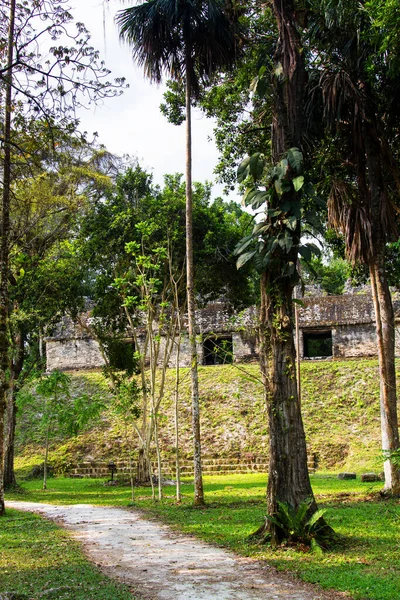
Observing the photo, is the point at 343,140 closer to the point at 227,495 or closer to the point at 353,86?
the point at 353,86

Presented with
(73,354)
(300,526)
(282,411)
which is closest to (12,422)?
(73,354)

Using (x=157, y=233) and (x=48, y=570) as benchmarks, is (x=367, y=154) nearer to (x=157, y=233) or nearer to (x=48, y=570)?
(x=157, y=233)

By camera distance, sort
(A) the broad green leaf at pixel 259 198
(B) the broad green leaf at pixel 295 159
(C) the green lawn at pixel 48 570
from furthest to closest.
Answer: (A) the broad green leaf at pixel 259 198 < (B) the broad green leaf at pixel 295 159 < (C) the green lawn at pixel 48 570

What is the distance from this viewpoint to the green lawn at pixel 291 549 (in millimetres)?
4785

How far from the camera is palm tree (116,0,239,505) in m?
10.0

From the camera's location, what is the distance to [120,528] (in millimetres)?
7734

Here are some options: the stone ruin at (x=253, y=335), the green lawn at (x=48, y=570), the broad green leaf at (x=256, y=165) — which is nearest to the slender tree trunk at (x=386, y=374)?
the broad green leaf at (x=256, y=165)

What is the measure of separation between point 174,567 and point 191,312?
529 cm

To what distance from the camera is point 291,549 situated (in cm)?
580

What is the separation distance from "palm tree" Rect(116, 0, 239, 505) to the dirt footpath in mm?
2726

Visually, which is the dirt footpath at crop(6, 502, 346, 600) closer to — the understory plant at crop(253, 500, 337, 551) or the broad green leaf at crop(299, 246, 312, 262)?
the understory plant at crop(253, 500, 337, 551)

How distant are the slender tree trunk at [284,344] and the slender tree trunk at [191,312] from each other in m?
3.34

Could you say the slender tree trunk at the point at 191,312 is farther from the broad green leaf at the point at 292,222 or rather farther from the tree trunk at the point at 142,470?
the tree trunk at the point at 142,470

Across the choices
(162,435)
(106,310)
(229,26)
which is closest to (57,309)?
(106,310)
